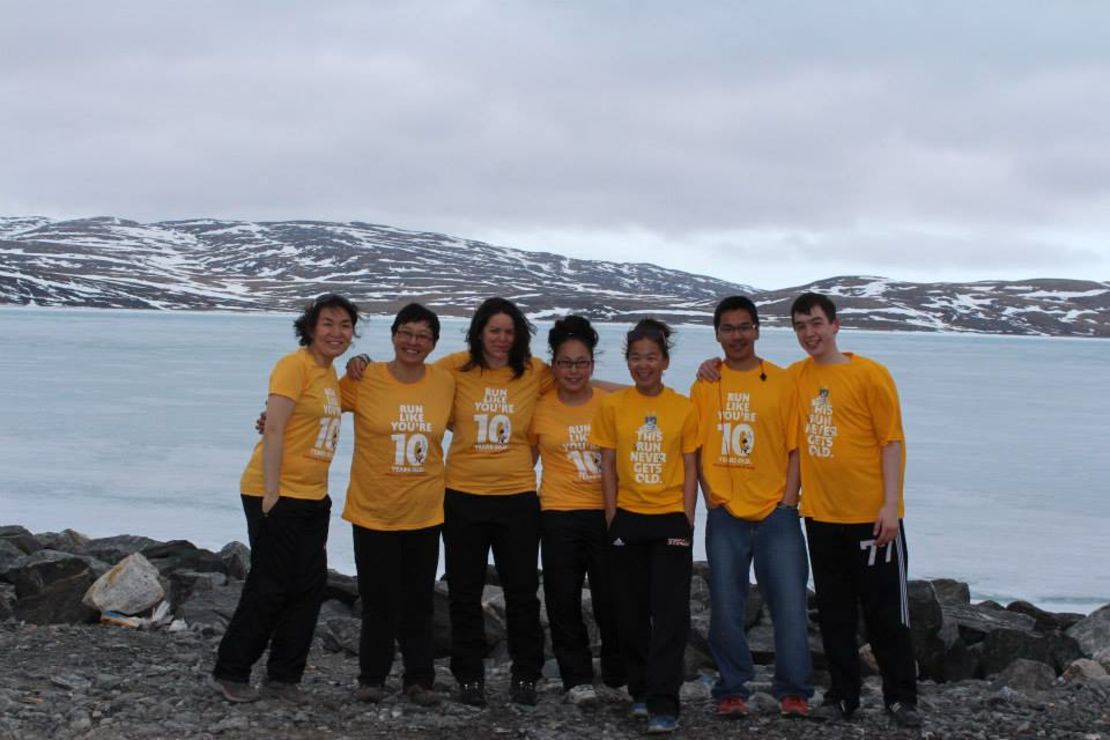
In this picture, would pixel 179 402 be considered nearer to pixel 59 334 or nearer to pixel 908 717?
pixel 908 717

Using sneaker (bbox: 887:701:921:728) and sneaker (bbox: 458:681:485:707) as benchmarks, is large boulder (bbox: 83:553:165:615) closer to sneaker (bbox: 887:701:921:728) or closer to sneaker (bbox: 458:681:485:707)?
sneaker (bbox: 458:681:485:707)

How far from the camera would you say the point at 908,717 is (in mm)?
4531

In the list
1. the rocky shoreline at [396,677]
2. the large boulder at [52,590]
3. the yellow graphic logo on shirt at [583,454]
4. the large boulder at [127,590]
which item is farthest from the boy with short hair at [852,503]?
the large boulder at [52,590]

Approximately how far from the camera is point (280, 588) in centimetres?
467

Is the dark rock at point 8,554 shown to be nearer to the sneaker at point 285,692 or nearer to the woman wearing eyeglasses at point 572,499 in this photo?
the sneaker at point 285,692

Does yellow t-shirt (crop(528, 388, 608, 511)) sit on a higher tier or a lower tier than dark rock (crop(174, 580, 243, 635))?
higher

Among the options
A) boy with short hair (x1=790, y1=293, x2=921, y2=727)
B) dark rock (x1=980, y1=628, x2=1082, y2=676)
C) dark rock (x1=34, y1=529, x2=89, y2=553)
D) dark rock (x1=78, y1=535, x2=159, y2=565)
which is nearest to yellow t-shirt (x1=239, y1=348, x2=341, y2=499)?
boy with short hair (x1=790, y1=293, x2=921, y2=727)

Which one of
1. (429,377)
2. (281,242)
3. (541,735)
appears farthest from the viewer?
(281,242)

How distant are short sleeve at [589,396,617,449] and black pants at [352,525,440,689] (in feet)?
2.52

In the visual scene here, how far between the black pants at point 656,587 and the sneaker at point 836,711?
588mm

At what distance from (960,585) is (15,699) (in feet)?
19.2

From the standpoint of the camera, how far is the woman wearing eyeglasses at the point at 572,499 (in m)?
4.74

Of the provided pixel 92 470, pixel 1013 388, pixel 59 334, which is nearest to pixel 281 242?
pixel 59 334

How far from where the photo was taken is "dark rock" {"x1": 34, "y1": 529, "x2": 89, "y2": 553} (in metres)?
8.88
